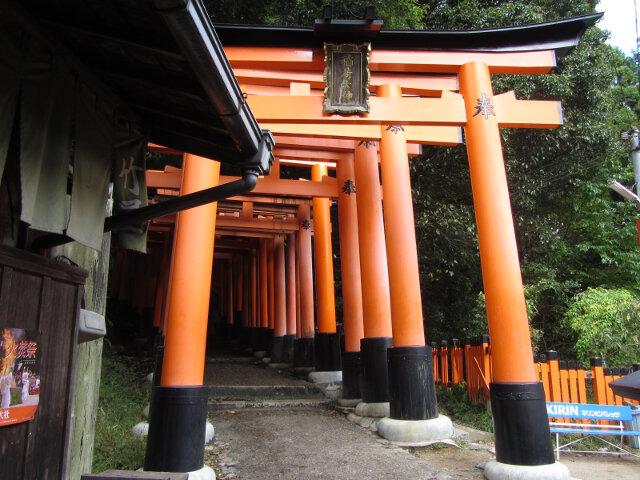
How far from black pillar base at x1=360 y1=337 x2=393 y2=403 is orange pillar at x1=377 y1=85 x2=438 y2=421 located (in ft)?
3.24

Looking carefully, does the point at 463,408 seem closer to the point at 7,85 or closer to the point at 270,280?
the point at 7,85

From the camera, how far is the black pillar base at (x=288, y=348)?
15203mm

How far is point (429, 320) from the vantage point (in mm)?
15828

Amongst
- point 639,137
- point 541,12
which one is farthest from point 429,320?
point 541,12

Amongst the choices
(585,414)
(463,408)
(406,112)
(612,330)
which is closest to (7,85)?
(406,112)

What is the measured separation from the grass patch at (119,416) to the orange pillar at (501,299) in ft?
14.3

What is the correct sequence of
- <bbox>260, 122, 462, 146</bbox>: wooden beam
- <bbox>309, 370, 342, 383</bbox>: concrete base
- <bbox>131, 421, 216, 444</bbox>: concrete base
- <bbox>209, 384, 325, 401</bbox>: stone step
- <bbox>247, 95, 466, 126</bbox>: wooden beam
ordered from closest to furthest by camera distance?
<bbox>247, 95, 466, 126</bbox>: wooden beam < <bbox>131, 421, 216, 444</bbox>: concrete base < <bbox>260, 122, 462, 146</bbox>: wooden beam < <bbox>209, 384, 325, 401</bbox>: stone step < <bbox>309, 370, 342, 383</bbox>: concrete base

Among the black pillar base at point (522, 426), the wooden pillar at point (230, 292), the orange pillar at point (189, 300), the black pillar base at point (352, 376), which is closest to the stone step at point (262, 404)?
the black pillar base at point (352, 376)

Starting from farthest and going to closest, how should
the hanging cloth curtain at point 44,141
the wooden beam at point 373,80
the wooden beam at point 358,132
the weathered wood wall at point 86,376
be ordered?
the wooden beam at point 358,132 → the wooden beam at point 373,80 → the weathered wood wall at point 86,376 → the hanging cloth curtain at point 44,141

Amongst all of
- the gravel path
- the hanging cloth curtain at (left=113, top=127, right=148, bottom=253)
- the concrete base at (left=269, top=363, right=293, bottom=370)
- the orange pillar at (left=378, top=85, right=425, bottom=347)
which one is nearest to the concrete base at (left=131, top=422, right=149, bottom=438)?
the gravel path

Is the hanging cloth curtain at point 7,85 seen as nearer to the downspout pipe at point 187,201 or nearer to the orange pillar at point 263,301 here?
the downspout pipe at point 187,201

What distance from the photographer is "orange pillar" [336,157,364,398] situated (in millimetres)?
9352

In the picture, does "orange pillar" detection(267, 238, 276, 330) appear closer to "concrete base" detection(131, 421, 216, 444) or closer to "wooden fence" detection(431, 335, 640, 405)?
"wooden fence" detection(431, 335, 640, 405)

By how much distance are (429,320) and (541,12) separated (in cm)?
987
